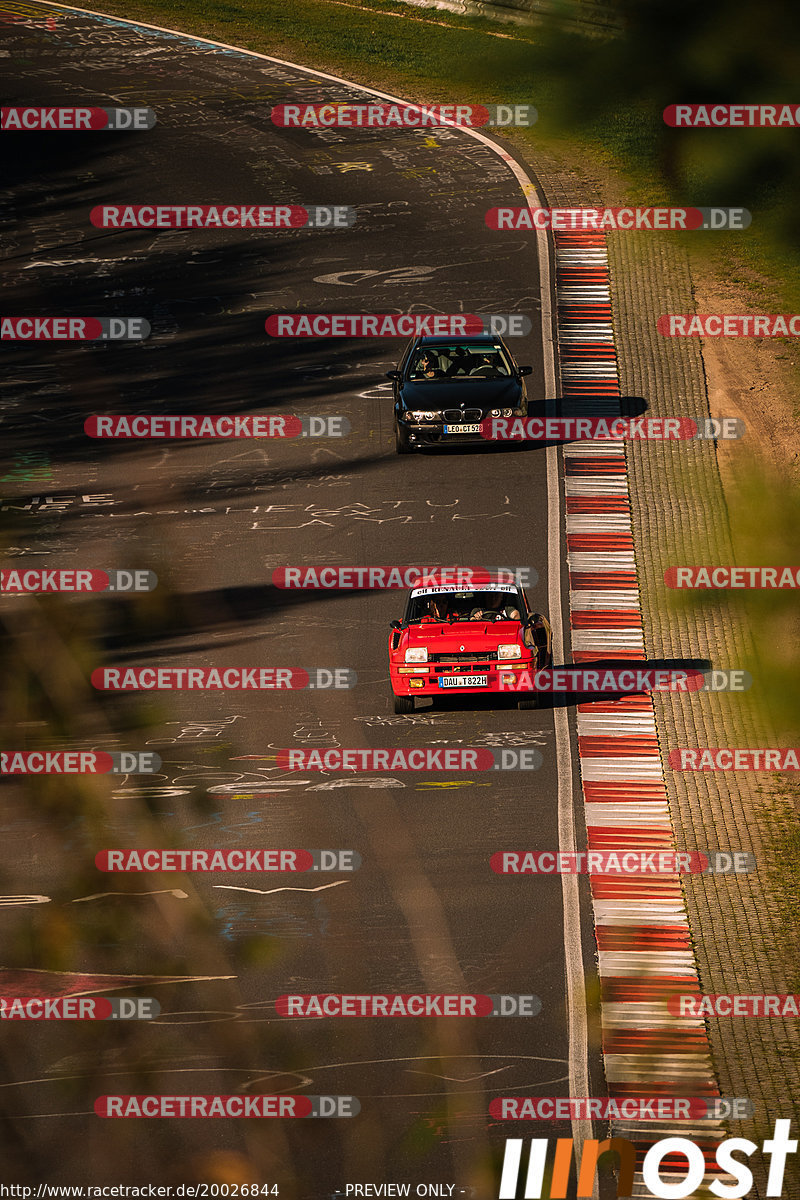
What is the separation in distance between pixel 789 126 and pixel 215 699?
63.2 feet

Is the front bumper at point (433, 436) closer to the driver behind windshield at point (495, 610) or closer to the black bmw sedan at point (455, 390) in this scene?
the black bmw sedan at point (455, 390)

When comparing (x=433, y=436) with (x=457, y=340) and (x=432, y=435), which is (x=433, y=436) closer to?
(x=432, y=435)

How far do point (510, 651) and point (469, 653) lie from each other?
489 millimetres

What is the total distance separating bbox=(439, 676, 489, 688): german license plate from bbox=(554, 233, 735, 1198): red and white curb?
150cm

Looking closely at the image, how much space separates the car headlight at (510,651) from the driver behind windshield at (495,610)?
56 centimetres

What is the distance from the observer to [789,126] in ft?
6.89

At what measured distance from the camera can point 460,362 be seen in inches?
1128

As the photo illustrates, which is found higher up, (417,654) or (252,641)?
(252,641)

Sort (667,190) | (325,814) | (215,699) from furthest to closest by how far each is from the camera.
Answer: (215,699), (325,814), (667,190)

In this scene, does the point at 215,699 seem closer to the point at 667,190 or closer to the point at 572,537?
the point at 572,537

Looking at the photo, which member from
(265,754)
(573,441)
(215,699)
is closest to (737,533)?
(265,754)

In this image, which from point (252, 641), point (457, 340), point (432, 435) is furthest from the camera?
point (457, 340)

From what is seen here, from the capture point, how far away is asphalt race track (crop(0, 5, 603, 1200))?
10.5ft

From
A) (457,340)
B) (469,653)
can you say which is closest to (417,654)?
(469,653)
